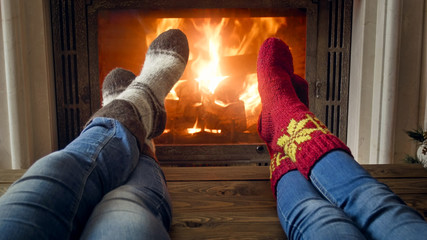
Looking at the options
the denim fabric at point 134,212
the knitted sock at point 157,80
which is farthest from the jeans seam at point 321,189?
the knitted sock at point 157,80

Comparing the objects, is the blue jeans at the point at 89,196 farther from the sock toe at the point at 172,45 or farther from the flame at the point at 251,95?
the flame at the point at 251,95

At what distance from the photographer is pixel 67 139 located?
4.67ft

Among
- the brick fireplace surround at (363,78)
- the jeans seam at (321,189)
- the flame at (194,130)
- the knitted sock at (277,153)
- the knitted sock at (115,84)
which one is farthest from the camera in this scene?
the flame at (194,130)

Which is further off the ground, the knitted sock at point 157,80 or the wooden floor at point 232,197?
the knitted sock at point 157,80

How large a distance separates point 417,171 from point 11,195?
32.5 inches

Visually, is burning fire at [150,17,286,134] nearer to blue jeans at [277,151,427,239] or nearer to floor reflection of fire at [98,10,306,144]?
floor reflection of fire at [98,10,306,144]

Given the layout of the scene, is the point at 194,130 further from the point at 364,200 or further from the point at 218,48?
the point at 364,200

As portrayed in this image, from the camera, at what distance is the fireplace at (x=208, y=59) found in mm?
1361

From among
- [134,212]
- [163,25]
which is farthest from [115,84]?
[134,212]

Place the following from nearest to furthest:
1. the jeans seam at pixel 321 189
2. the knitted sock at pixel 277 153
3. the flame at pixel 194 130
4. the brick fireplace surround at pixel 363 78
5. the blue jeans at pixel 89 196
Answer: the blue jeans at pixel 89 196 < the jeans seam at pixel 321 189 < the knitted sock at pixel 277 153 < the brick fireplace surround at pixel 363 78 < the flame at pixel 194 130

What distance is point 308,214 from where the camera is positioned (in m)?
0.47

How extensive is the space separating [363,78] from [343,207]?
0.96m

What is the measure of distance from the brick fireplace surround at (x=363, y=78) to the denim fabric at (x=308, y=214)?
2.74 feet

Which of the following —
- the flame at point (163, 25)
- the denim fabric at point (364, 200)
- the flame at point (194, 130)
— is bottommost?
the flame at point (194, 130)
